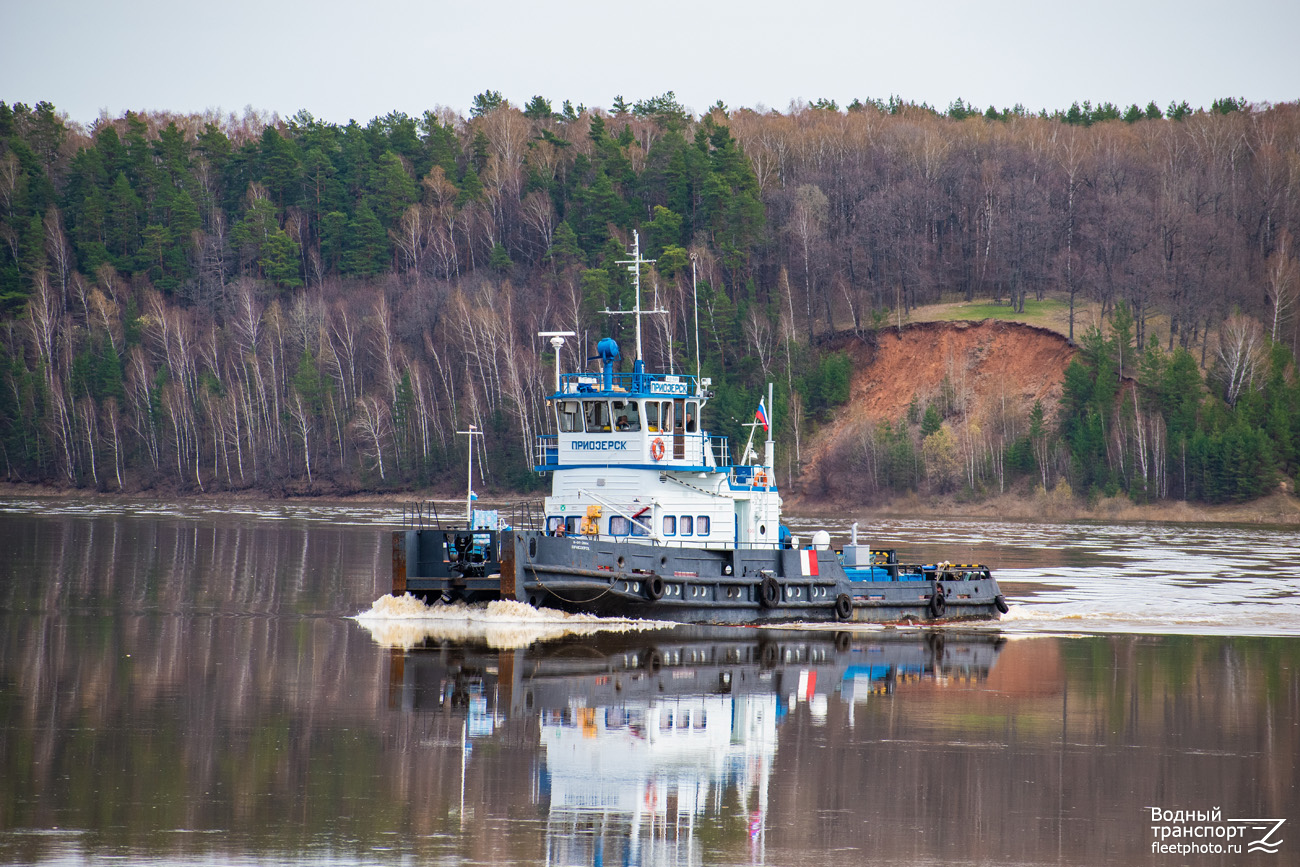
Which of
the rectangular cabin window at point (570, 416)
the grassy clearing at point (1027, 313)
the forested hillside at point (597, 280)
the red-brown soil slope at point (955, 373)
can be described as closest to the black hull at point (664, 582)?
the rectangular cabin window at point (570, 416)

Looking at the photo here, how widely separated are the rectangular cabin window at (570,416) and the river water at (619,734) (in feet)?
16.3

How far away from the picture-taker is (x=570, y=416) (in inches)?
1323

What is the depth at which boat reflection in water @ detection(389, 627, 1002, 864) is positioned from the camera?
54.2 ft

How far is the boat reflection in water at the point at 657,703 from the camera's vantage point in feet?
54.2

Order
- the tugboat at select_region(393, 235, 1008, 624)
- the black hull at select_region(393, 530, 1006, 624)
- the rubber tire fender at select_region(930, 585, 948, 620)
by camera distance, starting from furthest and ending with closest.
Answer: the rubber tire fender at select_region(930, 585, 948, 620) < the tugboat at select_region(393, 235, 1008, 624) < the black hull at select_region(393, 530, 1006, 624)

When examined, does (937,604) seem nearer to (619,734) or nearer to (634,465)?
(634,465)

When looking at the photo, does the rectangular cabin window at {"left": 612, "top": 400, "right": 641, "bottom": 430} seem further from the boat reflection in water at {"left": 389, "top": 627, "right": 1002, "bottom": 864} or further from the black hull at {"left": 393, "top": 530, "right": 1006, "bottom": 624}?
the boat reflection in water at {"left": 389, "top": 627, "right": 1002, "bottom": 864}

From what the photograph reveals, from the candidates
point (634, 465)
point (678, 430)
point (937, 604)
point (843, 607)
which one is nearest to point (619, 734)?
point (634, 465)

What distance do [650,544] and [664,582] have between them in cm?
134

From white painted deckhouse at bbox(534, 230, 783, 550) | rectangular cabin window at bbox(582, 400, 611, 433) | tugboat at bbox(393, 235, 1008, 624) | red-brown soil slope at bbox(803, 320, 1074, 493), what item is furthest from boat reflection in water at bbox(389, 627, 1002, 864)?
red-brown soil slope at bbox(803, 320, 1074, 493)

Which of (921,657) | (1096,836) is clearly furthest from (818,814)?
(921,657)

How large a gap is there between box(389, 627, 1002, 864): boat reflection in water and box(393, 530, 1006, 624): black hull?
2.58ft

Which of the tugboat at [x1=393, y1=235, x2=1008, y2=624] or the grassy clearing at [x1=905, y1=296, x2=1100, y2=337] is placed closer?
the tugboat at [x1=393, y1=235, x2=1008, y2=624]

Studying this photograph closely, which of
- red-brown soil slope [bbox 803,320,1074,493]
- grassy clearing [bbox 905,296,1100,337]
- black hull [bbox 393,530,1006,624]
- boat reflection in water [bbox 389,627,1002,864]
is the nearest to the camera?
boat reflection in water [bbox 389,627,1002,864]
